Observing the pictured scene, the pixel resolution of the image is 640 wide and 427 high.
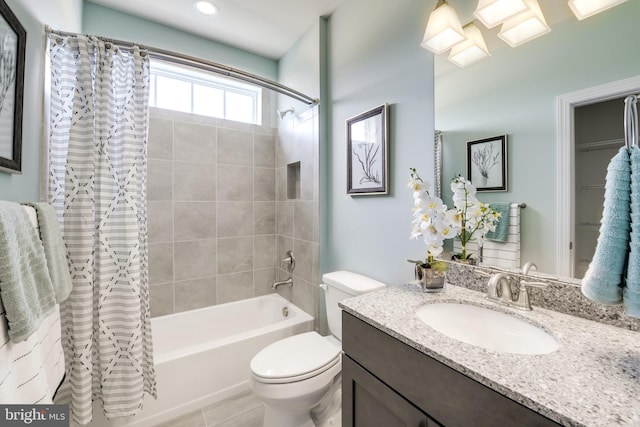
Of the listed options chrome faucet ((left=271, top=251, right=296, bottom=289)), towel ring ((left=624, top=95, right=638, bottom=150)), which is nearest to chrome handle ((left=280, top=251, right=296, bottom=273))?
chrome faucet ((left=271, top=251, right=296, bottom=289))

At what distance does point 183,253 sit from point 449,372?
2.12 m

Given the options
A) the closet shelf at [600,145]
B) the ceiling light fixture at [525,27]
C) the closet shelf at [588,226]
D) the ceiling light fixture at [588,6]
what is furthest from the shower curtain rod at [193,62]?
the closet shelf at [588,226]

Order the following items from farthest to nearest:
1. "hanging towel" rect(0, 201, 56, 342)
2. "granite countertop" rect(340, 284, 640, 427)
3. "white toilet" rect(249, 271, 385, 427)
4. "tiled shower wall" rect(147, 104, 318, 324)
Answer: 1. "tiled shower wall" rect(147, 104, 318, 324)
2. "white toilet" rect(249, 271, 385, 427)
3. "hanging towel" rect(0, 201, 56, 342)
4. "granite countertop" rect(340, 284, 640, 427)

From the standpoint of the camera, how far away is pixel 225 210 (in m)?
2.34

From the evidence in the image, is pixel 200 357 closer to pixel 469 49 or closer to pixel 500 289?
pixel 500 289

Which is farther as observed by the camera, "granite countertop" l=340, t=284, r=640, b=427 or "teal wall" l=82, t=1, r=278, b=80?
"teal wall" l=82, t=1, r=278, b=80

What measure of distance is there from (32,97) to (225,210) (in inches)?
54.8

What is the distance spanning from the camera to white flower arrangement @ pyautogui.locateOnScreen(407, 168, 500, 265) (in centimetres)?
108

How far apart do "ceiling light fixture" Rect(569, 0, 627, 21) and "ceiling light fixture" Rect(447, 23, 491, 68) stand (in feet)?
0.89

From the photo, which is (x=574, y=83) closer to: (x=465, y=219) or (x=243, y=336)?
(x=465, y=219)

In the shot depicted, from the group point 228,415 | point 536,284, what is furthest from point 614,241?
point 228,415

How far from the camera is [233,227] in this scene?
2.38 m

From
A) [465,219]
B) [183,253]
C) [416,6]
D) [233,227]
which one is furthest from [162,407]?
[416,6]

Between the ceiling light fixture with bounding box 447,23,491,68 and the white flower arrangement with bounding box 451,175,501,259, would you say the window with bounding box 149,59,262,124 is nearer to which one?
the ceiling light fixture with bounding box 447,23,491,68
